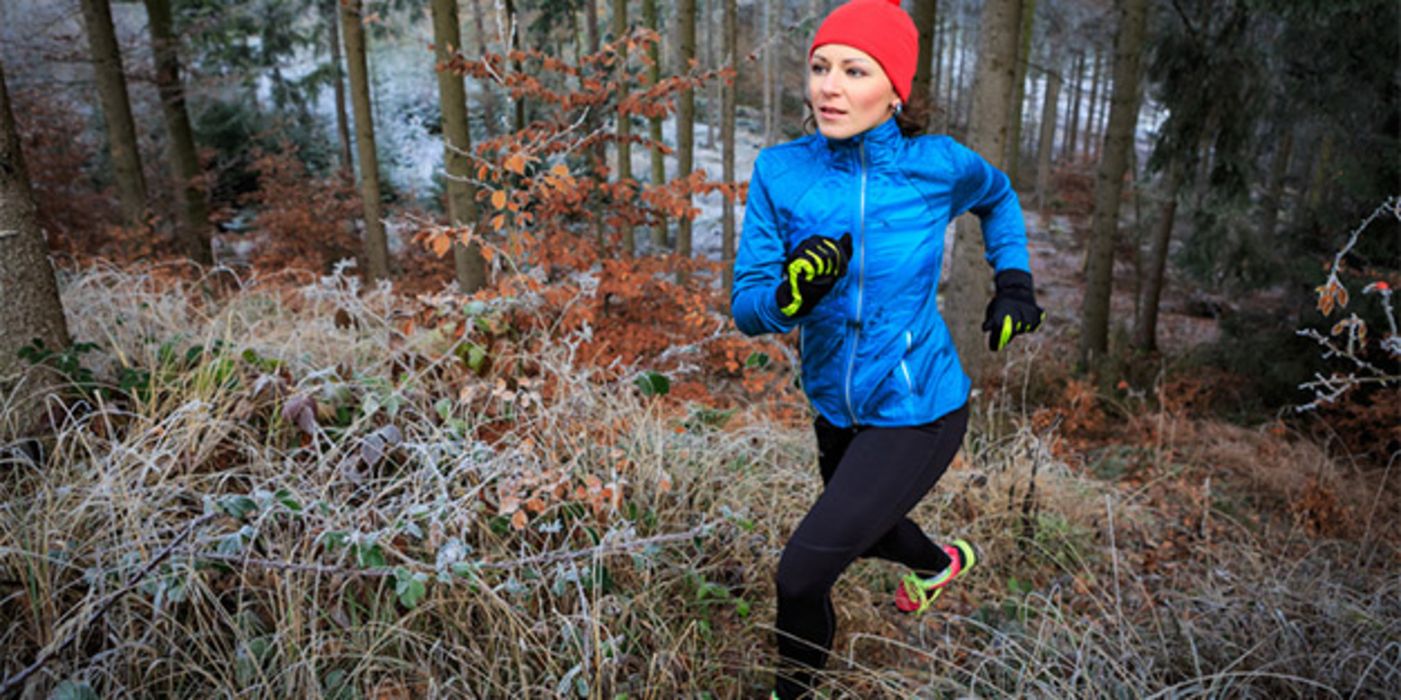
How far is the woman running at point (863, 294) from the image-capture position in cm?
195

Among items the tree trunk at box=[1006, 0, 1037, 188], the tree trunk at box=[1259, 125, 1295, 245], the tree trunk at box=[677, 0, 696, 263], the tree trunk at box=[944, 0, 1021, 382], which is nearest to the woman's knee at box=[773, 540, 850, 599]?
the tree trunk at box=[944, 0, 1021, 382]

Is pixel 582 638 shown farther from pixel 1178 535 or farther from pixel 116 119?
pixel 116 119

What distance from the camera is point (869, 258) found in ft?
6.49

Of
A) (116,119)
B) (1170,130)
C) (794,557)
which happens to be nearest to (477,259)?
(116,119)

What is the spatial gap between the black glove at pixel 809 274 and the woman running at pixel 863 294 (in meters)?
0.08

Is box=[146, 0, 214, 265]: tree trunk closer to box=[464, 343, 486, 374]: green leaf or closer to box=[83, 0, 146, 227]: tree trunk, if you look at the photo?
box=[83, 0, 146, 227]: tree trunk

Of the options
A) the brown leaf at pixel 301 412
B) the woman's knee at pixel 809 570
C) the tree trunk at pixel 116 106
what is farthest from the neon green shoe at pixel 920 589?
the tree trunk at pixel 116 106

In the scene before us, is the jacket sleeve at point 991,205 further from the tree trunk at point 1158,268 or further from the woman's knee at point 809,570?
the tree trunk at point 1158,268

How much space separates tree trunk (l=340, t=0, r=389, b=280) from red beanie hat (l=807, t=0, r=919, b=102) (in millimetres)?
6901

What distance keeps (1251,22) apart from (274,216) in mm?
14280

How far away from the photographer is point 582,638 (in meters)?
2.30

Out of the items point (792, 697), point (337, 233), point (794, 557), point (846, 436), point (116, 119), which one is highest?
point (116, 119)

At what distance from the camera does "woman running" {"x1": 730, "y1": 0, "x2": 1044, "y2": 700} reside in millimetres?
1953

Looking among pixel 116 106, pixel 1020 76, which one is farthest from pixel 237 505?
pixel 1020 76
